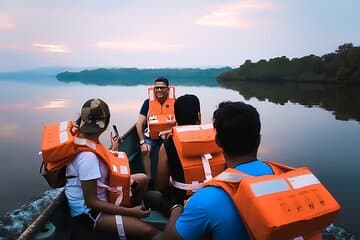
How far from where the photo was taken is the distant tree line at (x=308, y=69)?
217ft

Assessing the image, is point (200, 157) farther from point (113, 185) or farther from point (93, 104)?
point (93, 104)

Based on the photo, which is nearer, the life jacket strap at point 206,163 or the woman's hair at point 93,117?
the woman's hair at point 93,117

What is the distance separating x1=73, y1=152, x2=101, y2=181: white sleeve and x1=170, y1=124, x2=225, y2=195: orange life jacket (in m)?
0.59

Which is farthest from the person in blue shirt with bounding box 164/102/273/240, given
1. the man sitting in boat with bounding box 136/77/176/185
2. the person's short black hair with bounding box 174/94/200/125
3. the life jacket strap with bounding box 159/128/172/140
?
the man sitting in boat with bounding box 136/77/176/185

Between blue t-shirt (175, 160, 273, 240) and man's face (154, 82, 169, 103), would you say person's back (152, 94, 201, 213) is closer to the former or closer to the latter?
blue t-shirt (175, 160, 273, 240)

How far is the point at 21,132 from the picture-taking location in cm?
1969

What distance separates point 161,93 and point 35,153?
9.49 meters

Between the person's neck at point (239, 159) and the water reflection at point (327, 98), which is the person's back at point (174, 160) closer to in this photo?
the person's neck at point (239, 159)

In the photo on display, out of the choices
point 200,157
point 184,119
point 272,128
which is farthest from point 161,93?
point 272,128

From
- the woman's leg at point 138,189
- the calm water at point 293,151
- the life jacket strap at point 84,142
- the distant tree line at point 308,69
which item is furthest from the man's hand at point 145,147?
the distant tree line at point 308,69

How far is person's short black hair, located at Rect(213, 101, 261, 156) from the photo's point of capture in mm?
1563

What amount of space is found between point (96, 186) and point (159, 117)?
10.4 ft

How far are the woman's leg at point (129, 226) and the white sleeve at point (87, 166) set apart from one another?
0.35 metres

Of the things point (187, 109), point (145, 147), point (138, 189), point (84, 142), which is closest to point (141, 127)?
point (145, 147)
